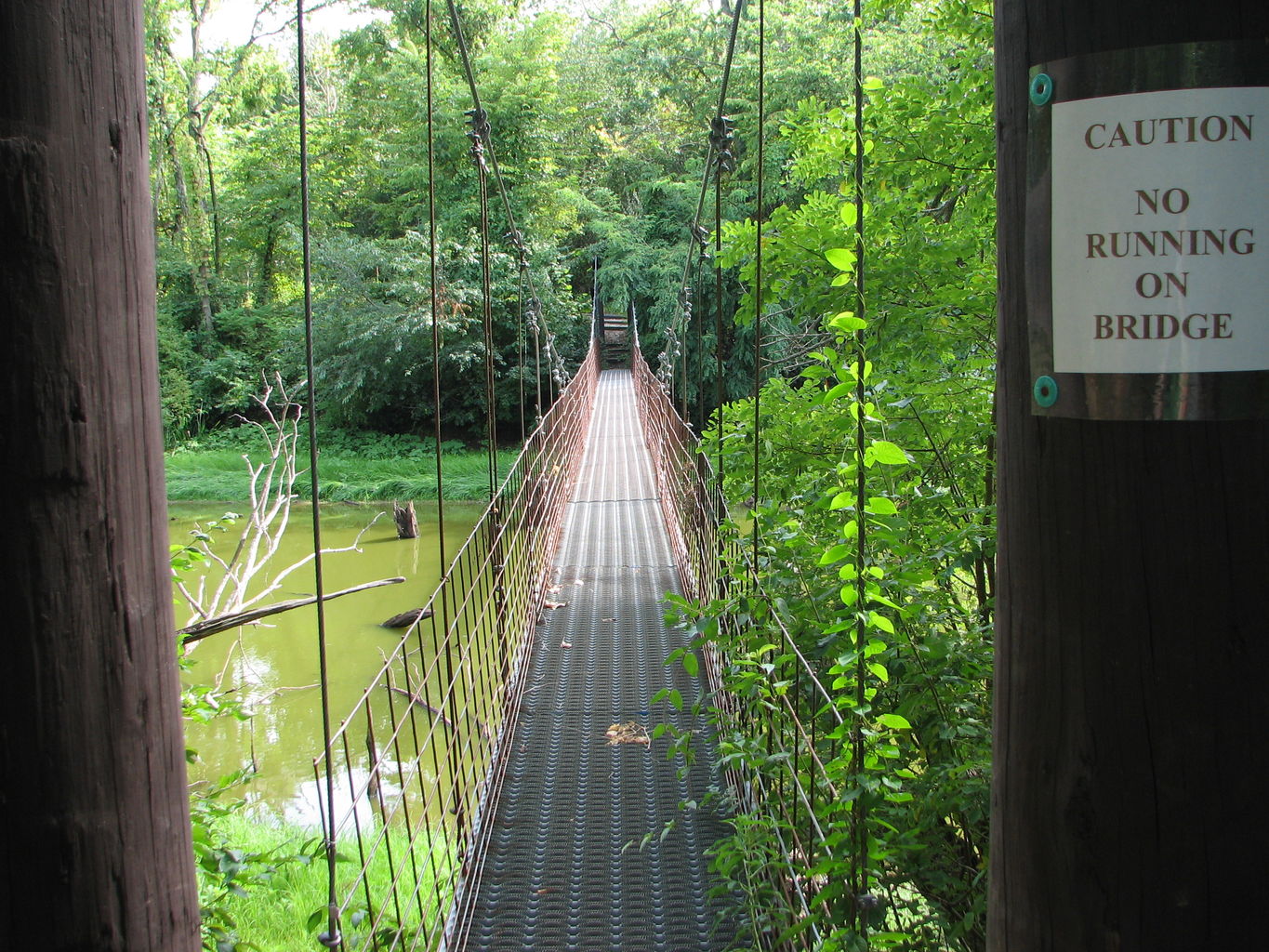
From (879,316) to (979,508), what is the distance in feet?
2.98

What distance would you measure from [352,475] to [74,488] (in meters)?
13.8

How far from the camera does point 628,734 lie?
292cm

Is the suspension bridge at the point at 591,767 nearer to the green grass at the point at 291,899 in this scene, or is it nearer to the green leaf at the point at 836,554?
the green grass at the point at 291,899

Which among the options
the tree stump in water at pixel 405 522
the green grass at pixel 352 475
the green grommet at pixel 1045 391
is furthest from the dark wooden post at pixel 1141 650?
the green grass at pixel 352 475

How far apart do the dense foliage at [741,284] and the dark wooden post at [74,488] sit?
0.60m

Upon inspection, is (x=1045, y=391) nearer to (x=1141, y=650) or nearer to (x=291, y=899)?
(x=1141, y=650)

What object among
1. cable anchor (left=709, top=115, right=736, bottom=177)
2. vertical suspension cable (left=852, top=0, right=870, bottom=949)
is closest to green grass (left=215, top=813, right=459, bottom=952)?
cable anchor (left=709, top=115, right=736, bottom=177)

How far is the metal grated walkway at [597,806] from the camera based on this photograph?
2.05 meters

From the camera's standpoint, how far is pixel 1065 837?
1.80 ft

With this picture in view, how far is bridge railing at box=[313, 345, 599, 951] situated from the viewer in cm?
163

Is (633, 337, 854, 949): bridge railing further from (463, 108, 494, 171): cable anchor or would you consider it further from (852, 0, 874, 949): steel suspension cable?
(463, 108, 494, 171): cable anchor

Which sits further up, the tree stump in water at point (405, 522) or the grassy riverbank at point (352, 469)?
the grassy riverbank at point (352, 469)

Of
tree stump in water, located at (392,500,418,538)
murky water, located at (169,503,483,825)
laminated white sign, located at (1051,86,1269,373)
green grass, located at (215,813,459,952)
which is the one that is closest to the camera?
laminated white sign, located at (1051,86,1269,373)

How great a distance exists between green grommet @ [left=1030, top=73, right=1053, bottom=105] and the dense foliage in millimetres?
376
